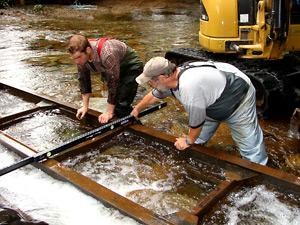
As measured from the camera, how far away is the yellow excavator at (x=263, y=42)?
5.44 metres

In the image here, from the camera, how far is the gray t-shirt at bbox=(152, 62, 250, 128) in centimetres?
345

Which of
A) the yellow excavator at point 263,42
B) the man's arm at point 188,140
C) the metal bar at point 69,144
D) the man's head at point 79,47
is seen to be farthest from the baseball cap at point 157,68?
the yellow excavator at point 263,42

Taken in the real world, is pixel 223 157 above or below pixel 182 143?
below

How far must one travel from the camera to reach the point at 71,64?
9141mm

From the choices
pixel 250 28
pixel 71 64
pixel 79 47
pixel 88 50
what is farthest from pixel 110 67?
pixel 71 64

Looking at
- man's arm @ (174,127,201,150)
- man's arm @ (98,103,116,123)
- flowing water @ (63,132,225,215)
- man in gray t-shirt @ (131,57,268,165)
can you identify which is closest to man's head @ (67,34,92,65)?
man's arm @ (98,103,116,123)

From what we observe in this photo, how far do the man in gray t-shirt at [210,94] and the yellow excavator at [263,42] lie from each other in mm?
1634

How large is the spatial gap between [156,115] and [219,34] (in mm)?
1608

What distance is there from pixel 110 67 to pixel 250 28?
2561 millimetres

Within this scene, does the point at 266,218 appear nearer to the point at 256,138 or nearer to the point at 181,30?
→ the point at 256,138

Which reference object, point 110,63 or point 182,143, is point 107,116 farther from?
point 182,143

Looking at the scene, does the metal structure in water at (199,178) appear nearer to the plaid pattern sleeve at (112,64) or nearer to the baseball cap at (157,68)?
the plaid pattern sleeve at (112,64)

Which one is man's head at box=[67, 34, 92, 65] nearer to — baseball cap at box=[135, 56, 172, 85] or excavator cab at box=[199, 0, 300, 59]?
baseball cap at box=[135, 56, 172, 85]

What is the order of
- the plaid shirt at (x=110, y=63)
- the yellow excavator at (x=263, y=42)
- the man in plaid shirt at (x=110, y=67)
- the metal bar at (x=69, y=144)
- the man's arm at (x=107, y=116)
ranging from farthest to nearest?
the yellow excavator at (x=263, y=42) → the man's arm at (x=107, y=116) → the plaid shirt at (x=110, y=63) → the man in plaid shirt at (x=110, y=67) → the metal bar at (x=69, y=144)
